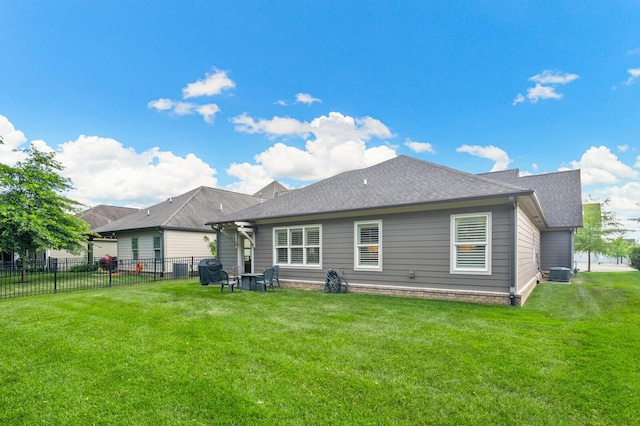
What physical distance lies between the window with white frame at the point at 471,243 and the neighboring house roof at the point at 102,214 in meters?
28.1

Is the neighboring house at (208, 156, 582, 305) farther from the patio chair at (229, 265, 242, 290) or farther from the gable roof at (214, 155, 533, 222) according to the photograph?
the patio chair at (229, 265, 242, 290)

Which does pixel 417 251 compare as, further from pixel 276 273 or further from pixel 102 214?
pixel 102 214

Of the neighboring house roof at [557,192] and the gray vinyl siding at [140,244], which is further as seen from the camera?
the gray vinyl siding at [140,244]

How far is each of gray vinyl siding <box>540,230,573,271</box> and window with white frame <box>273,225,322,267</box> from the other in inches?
492

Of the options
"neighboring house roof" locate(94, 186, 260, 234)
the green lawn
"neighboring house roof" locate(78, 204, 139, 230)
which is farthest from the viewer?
"neighboring house roof" locate(78, 204, 139, 230)

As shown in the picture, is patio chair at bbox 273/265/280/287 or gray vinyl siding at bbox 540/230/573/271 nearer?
patio chair at bbox 273/265/280/287

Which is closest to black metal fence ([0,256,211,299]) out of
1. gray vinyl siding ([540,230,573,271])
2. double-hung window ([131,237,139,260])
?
double-hung window ([131,237,139,260])

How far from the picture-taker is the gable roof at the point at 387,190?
804 cm

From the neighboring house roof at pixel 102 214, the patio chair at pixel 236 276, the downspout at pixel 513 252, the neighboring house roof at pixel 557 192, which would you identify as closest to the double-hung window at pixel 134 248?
the patio chair at pixel 236 276

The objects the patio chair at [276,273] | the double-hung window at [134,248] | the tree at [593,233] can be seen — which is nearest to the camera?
the patio chair at [276,273]

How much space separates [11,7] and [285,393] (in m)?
13.9

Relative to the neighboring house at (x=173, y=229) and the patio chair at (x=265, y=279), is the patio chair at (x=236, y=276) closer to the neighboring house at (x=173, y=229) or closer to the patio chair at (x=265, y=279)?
the patio chair at (x=265, y=279)

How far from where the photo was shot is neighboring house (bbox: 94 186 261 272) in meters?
16.6

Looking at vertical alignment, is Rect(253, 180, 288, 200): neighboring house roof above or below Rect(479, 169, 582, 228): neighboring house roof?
above
